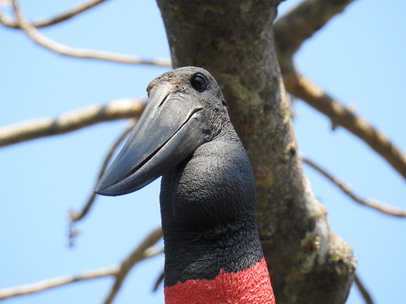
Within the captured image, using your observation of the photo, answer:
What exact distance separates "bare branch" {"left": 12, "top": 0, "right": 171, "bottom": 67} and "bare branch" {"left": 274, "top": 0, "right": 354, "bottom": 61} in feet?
3.93

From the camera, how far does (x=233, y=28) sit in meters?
2.35

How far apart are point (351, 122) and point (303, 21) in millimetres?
773

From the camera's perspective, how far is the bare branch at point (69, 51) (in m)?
4.12

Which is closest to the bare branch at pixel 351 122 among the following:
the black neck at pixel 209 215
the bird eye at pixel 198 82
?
the bird eye at pixel 198 82

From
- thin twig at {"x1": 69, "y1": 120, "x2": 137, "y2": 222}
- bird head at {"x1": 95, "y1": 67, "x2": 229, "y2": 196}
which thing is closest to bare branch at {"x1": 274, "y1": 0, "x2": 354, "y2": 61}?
thin twig at {"x1": 69, "y1": 120, "x2": 137, "y2": 222}

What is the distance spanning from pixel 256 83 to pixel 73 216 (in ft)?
7.19

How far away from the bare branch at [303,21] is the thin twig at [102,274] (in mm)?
1324

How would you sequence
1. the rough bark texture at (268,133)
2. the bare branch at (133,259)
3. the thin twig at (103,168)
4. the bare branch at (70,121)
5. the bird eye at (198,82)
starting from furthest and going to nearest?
the thin twig at (103,168)
the bare branch at (133,259)
the bare branch at (70,121)
the rough bark texture at (268,133)
the bird eye at (198,82)

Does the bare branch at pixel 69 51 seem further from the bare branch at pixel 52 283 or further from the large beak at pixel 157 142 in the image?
the large beak at pixel 157 142

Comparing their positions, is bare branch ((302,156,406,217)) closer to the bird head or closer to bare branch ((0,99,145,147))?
bare branch ((0,99,145,147))

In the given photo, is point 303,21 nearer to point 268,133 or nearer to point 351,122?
point 351,122

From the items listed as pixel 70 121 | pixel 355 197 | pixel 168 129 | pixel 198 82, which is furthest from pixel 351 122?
pixel 168 129

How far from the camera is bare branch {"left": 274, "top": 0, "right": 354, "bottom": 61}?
327 centimetres

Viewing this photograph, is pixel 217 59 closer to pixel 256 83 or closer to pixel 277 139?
pixel 256 83
